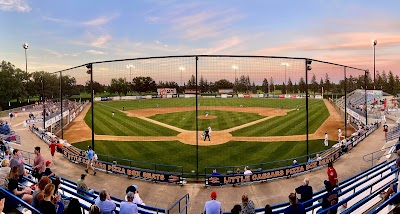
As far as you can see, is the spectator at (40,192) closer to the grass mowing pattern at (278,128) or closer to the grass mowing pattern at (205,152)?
the grass mowing pattern at (205,152)

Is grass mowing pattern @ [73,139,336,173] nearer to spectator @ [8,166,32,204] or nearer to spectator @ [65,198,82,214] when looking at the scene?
spectator @ [8,166,32,204]

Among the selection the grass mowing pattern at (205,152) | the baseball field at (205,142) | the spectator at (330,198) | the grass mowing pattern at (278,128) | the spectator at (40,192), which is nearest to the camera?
the spectator at (40,192)

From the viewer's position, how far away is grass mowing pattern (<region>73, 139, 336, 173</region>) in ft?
69.1

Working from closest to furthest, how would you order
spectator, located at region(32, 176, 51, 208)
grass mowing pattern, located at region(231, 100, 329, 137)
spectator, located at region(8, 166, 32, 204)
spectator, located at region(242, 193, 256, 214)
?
spectator, located at region(32, 176, 51, 208)
spectator, located at region(242, 193, 256, 214)
spectator, located at region(8, 166, 32, 204)
grass mowing pattern, located at region(231, 100, 329, 137)

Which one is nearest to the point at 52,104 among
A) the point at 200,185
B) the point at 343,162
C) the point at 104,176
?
the point at 104,176

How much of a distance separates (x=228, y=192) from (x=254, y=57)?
8.23m

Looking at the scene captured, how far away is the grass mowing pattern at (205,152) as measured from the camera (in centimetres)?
2105

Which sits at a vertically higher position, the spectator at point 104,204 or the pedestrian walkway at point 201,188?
the spectator at point 104,204

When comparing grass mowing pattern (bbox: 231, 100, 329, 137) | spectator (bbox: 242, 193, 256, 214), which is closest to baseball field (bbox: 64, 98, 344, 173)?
grass mowing pattern (bbox: 231, 100, 329, 137)

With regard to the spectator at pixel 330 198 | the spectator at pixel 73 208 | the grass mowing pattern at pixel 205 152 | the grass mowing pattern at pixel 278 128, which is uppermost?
the spectator at pixel 73 208

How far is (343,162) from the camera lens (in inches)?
721

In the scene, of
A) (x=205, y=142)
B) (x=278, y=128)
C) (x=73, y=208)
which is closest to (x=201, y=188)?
(x=73, y=208)

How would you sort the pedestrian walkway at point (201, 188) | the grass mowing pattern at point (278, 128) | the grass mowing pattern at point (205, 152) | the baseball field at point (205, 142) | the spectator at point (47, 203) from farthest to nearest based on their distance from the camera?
the grass mowing pattern at point (278, 128)
the baseball field at point (205, 142)
the grass mowing pattern at point (205, 152)
the pedestrian walkway at point (201, 188)
the spectator at point (47, 203)

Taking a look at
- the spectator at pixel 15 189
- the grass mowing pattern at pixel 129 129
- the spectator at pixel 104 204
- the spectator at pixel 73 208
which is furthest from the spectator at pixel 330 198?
the grass mowing pattern at pixel 129 129
